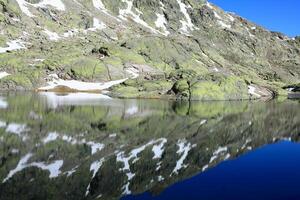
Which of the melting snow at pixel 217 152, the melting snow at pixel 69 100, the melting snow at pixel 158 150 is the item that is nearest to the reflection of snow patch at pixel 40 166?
the melting snow at pixel 158 150

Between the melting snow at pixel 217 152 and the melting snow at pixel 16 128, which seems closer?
the melting snow at pixel 217 152

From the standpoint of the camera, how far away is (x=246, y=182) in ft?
89.0

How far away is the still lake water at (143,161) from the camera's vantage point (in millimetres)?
24016

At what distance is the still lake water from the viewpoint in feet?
78.8

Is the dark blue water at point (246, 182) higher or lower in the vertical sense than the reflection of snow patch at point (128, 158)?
lower

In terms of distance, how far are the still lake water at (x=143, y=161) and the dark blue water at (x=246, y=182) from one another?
0.06m

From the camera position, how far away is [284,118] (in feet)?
245

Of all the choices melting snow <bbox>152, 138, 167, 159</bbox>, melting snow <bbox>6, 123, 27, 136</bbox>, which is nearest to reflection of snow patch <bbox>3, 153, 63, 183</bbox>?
melting snow <bbox>152, 138, 167, 159</bbox>

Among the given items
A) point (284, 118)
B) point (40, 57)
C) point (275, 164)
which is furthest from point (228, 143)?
point (40, 57)

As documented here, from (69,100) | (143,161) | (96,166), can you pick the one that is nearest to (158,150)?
(143,161)

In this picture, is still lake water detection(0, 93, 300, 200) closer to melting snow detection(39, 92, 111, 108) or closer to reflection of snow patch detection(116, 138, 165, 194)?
reflection of snow patch detection(116, 138, 165, 194)

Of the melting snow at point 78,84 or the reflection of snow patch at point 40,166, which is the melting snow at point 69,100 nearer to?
the melting snow at point 78,84

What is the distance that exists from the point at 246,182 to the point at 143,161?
881 cm

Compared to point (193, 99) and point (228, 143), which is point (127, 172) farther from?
point (193, 99)
